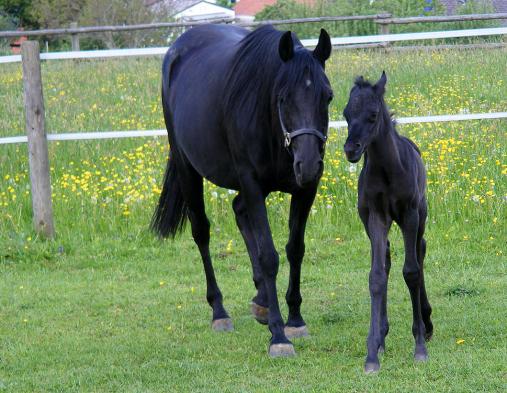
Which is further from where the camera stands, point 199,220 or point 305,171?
point 199,220

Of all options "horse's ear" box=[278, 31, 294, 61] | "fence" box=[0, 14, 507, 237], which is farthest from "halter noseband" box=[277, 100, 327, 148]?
"fence" box=[0, 14, 507, 237]

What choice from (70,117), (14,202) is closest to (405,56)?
(70,117)

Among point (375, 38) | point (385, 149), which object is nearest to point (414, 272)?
point (385, 149)

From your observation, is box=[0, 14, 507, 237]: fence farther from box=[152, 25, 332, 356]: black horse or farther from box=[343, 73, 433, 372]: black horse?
box=[343, 73, 433, 372]: black horse

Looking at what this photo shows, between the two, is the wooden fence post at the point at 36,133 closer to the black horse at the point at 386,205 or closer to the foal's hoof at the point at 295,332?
the foal's hoof at the point at 295,332

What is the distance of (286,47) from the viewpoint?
5223 millimetres

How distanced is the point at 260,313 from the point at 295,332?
0.29 m

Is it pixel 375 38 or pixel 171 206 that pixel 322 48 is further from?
pixel 375 38

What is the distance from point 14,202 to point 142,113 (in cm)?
342

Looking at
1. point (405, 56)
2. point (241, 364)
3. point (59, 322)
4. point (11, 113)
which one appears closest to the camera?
point (241, 364)

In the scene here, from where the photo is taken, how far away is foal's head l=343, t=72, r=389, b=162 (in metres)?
4.54

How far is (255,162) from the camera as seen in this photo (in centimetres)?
561

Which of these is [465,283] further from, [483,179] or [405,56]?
[405,56]

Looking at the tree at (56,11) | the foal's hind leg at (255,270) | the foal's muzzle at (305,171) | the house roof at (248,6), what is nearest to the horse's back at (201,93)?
the foal's hind leg at (255,270)
